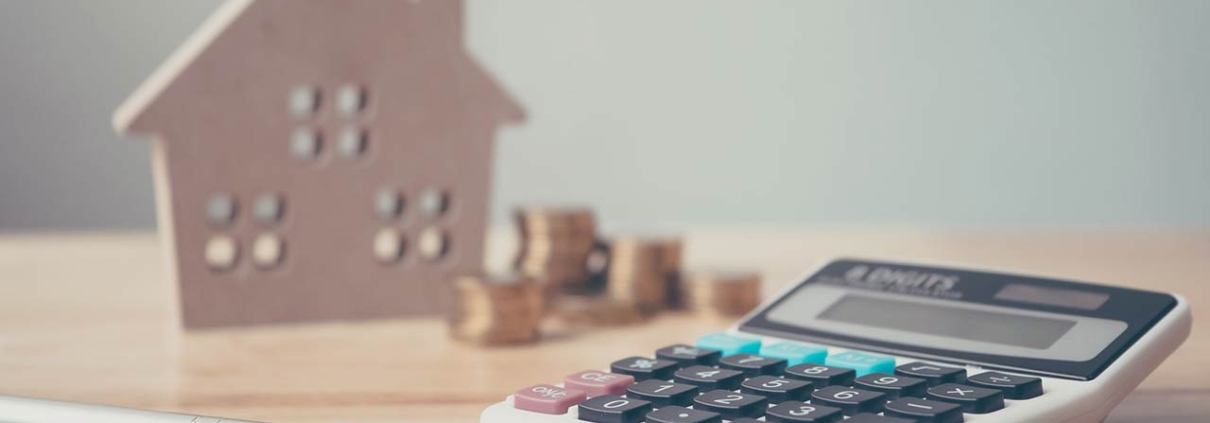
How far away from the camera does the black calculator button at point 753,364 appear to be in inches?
18.8

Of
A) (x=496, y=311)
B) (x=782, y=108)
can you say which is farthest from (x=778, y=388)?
(x=782, y=108)

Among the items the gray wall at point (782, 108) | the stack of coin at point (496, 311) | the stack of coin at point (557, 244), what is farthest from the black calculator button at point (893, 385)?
the gray wall at point (782, 108)

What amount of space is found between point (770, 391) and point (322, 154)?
0.39 m

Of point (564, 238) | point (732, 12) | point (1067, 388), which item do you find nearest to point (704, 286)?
point (564, 238)

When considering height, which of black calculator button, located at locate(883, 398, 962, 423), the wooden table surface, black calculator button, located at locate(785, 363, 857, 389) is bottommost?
the wooden table surface

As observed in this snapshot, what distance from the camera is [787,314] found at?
58 cm

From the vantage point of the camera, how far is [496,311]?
688 millimetres

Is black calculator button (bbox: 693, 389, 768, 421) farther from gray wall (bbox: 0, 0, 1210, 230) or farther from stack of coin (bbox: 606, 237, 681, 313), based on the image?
gray wall (bbox: 0, 0, 1210, 230)

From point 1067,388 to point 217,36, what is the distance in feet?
1.56

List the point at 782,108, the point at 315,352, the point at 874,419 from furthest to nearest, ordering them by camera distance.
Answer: the point at 782,108
the point at 315,352
the point at 874,419

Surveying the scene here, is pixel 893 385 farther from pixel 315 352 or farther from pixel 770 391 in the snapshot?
pixel 315 352

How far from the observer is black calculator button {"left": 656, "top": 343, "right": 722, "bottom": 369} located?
49 cm

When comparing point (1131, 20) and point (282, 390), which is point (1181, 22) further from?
point (282, 390)

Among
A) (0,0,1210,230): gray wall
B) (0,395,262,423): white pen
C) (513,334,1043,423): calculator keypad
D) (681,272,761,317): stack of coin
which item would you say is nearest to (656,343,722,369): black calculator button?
(513,334,1043,423): calculator keypad
